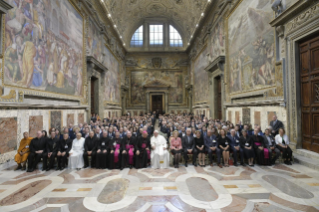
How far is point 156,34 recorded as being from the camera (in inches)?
1055

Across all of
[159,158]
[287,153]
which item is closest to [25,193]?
[159,158]

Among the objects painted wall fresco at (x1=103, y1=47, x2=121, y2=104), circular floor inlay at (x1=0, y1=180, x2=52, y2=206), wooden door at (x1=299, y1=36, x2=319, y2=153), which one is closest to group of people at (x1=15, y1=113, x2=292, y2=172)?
wooden door at (x1=299, y1=36, x2=319, y2=153)

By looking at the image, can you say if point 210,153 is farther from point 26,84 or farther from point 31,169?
point 26,84

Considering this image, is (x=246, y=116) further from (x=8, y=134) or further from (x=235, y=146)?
(x=8, y=134)

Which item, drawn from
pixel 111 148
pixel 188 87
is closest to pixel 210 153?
pixel 111 148

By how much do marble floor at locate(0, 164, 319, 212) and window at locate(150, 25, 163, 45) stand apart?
24387mm

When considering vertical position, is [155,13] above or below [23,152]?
above

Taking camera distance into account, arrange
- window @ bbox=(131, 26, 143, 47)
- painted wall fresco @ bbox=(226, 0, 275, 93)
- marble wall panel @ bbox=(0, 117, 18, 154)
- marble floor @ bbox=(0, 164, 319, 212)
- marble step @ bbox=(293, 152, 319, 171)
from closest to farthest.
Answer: marble floor @ bbox=(0, 164, 319, 212) < marble step @ bbox=(293, 152, 319, 171) < marble wall panel @ bbox=(0, 117, 18, 154) < painted wall fresco @ bbox=(226, 0, 275, 93) < window @ bbox=(131, 26, 143, 47)

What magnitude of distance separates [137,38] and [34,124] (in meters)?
22.6

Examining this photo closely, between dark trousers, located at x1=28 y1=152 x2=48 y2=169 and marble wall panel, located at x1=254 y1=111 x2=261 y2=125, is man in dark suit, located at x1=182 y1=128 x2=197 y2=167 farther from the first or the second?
dark trousers, located at x1=28 y1=152 x2=48 y2=169

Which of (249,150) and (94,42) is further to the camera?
(94,42)

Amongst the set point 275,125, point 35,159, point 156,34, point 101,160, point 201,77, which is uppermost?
point 156,34

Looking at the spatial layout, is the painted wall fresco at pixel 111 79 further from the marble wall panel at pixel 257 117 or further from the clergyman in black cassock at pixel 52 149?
the marble wall panel at pixel 257 117

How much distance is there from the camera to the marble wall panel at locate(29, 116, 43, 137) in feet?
21.9
